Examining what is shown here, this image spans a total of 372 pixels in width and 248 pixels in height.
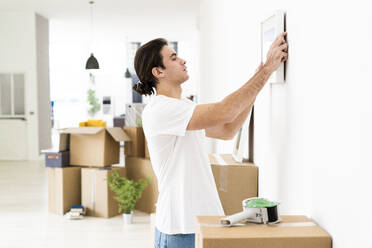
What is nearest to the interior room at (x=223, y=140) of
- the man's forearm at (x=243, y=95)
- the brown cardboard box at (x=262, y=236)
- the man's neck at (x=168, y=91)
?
the brown cardboard box at (x=262, y=236)

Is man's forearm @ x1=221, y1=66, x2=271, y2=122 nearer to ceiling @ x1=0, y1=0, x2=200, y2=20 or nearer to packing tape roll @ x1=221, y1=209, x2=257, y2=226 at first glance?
packing tape roll @ x1=221, y1=209, x2=257, y2=226

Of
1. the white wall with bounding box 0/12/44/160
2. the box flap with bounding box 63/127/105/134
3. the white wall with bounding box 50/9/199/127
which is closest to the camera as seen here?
the box flap with bounding box 63/127/105/134

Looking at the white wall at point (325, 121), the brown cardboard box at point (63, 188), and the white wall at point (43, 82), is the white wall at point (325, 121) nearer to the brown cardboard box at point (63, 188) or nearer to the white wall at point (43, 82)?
the brown cardboard box at point (63, 188)

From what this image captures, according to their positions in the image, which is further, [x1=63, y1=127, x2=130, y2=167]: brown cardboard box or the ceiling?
the ceiling

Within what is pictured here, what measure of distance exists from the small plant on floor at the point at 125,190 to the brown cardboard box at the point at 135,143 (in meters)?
0.44

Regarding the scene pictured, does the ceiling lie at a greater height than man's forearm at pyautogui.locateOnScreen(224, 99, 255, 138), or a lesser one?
greater

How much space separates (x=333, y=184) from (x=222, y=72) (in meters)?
2.74

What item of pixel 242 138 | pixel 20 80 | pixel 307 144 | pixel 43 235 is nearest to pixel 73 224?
pixel 43 235

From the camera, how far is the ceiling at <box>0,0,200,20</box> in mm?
8375

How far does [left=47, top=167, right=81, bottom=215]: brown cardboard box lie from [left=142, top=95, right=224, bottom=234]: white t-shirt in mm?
3235

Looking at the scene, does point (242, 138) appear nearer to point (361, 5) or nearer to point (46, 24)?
point (361, 5)

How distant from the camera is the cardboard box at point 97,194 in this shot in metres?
4.52

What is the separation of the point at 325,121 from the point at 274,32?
2.09 feet

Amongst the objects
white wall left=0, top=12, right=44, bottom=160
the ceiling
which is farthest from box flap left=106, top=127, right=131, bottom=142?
white wall left=0, top=12, right=44, bottom=160
